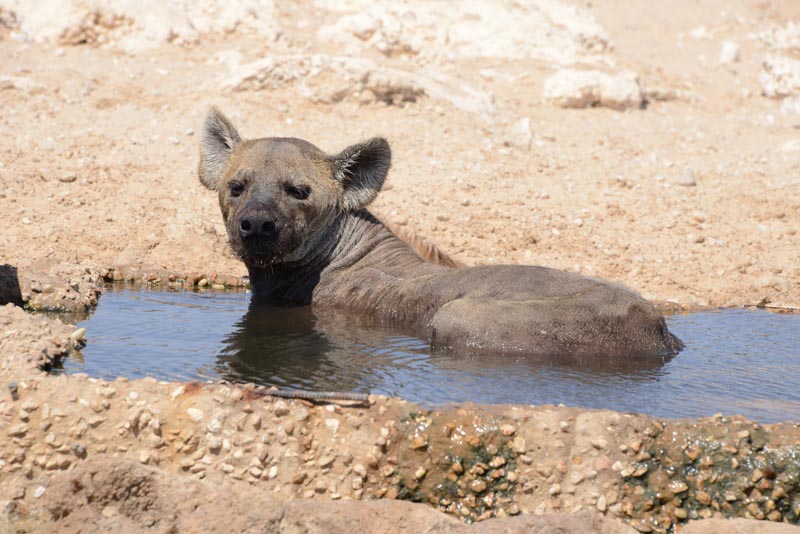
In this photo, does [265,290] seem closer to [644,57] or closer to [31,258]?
[31,258]

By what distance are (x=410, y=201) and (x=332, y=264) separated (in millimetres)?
2753

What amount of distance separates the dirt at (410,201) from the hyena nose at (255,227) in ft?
4.00

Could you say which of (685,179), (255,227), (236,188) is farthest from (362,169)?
(685,179)

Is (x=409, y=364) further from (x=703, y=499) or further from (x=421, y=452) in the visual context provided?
(x=703, y=499)

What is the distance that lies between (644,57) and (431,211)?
851 cm

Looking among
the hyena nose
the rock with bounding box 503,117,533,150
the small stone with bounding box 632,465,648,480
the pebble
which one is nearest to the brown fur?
the hyena nose

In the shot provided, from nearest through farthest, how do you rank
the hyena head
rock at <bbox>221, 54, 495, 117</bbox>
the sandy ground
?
the hyena head < the sandy ground < rock at <bbox>221, 54, 495, 117</bbox>

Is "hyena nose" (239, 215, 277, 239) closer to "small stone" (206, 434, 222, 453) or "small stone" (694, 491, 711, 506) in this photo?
"small stone" (206, 434, 222, 453)

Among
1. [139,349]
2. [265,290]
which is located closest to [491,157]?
[265,290]

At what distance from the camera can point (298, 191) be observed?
22.5 feet

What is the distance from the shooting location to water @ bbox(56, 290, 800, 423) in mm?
4910

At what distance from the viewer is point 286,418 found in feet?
13.4

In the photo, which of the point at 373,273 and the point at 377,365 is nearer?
the point at 377,365

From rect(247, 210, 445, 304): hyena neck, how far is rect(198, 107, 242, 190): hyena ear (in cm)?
81
